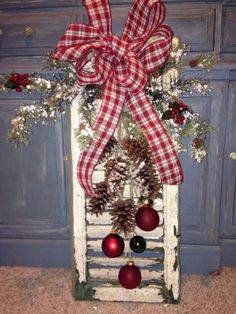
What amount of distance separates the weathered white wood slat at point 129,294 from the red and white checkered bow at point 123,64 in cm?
52

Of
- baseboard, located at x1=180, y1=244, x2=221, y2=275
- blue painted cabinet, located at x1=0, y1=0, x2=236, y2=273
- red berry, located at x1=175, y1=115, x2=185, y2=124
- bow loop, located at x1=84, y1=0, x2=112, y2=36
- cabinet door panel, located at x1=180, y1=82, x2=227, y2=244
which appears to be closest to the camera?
bow loop, located at x1=84, y1=0, x2=112, y2=36

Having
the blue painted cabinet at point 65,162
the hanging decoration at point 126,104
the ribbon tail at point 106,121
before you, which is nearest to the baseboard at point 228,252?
the blue painted cabinet at point 65,162

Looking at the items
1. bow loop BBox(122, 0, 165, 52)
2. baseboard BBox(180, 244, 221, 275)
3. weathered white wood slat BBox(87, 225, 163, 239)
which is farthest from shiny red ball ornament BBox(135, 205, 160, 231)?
bow loop BBox(122, 0, 165, 52)

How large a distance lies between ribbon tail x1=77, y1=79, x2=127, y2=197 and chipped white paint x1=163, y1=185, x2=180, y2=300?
369 millimetres

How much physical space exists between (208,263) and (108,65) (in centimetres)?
105

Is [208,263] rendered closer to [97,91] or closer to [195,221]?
[195,221]

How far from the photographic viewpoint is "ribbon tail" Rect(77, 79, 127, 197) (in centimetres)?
125

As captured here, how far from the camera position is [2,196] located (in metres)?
1.71

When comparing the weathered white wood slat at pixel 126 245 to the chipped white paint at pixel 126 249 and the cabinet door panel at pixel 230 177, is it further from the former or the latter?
the cabinet door panel at pixel 230 177

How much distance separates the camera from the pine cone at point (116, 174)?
4.40 ft

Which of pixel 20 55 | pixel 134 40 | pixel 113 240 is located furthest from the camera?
pixel 20 55

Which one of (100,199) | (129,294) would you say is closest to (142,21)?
(100,199)

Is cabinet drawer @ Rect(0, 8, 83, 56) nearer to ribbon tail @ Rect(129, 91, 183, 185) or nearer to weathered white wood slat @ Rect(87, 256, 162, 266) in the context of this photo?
ribbon tail @ Rect(129, 91, 183, 185)

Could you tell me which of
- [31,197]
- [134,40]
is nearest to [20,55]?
[134,40]
